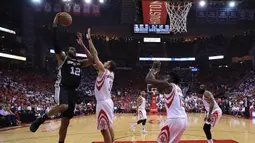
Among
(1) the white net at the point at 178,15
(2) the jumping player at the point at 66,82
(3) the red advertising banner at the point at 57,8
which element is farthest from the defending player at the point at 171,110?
(3) the red advertising banner at the point at 57,8

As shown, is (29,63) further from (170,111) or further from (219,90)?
(170,111)

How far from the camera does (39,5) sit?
83.8 feet

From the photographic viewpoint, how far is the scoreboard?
90.6 feet

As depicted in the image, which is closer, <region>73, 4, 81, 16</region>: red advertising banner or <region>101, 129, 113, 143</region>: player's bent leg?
<region>101, 129, 113, 143</region>: player's bent leg

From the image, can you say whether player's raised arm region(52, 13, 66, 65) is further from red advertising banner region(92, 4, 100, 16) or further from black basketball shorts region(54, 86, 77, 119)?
red advertising banner region(92, 4, 100, 16)

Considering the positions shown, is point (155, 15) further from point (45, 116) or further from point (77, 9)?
point (45, 116)

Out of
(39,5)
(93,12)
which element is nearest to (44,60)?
(39,5)

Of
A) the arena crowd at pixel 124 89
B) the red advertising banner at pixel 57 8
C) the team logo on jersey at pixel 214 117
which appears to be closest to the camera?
the team logo on jersey at pixel 214 117

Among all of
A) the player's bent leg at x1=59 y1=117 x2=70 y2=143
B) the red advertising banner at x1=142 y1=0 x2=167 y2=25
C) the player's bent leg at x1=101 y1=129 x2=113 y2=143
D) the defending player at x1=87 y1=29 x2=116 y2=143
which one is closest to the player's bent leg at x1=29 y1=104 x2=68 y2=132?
the player's bent leg at x1=59 y1=117 x2=70 y2=143

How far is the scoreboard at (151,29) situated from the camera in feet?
90.6

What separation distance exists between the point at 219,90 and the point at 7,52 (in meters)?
22.4

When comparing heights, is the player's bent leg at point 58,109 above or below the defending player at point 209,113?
above

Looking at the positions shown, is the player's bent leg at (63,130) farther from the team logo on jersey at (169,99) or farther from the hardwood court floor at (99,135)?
the hardwood court floor at (99,135)

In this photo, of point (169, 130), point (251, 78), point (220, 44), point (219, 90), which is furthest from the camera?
point (220, 44)
